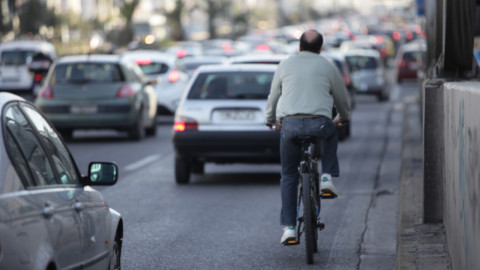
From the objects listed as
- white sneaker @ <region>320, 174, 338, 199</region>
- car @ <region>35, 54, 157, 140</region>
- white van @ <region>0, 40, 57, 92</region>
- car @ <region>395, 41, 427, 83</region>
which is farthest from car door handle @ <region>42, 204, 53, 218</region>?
car @ <region>395, 41, 427, 83</region>

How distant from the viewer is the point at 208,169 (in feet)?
54.4

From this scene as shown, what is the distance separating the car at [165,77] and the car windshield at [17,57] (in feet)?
28.5

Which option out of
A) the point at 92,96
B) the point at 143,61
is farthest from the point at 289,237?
the point at 143,61

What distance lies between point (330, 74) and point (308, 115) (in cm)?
38

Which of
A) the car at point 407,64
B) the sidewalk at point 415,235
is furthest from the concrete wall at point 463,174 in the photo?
the car at point 407,64

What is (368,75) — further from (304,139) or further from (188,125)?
(304,139)

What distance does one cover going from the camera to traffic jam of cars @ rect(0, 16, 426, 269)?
5016mm

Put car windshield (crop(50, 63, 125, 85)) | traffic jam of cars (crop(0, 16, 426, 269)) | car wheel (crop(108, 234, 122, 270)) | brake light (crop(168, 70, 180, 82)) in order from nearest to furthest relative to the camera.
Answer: traffic jam of cars (crop(0, 16, 426, 269)) < car wheel (crop(108, 234, 122, 270)) < car windshield (crop(50, 63, 125, 85)) < brake light (crop(168, 70, 180, 82))

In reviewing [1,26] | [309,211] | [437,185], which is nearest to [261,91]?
[437,185]

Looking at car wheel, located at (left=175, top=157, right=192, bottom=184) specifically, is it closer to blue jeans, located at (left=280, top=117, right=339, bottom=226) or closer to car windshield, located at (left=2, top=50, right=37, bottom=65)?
blue jeans, located at (left=280, top=117, right=339, bottom=226)

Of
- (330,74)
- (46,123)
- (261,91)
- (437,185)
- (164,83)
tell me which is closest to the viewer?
(46,123)

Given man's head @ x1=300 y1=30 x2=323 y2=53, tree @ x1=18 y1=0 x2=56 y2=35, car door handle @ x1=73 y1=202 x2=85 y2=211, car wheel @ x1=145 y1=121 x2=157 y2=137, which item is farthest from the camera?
tree @ x1=18 y1=0 x2=56 y2=35

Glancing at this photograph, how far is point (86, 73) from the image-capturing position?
21.5 meters

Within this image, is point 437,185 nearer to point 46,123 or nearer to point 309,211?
point 309,211
